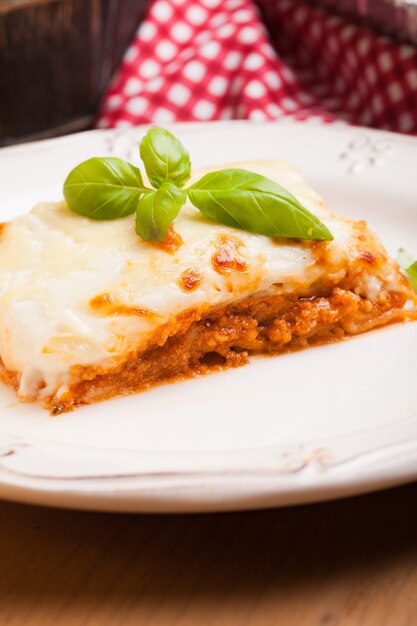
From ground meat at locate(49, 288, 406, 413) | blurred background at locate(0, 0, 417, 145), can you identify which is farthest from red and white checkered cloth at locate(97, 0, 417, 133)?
ground meat at locate(49, 288, 406, 413)

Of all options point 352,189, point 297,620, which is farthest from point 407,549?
point 352,189

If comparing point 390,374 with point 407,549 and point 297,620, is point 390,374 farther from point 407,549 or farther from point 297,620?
point 297,620

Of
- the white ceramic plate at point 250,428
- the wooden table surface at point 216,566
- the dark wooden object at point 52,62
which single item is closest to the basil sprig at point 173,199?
the white ceramic plate at point 250,428

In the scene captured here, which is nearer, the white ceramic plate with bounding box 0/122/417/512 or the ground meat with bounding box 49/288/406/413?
the white ceramic plate with bounding box 0/122/417/512

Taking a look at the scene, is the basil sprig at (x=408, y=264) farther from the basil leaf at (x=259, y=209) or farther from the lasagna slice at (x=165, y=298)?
the basil leaf at (x=259, y=209)

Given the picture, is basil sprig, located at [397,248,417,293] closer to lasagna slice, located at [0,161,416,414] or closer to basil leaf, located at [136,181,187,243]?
lasagna slice, located at [0,161,416,414]
